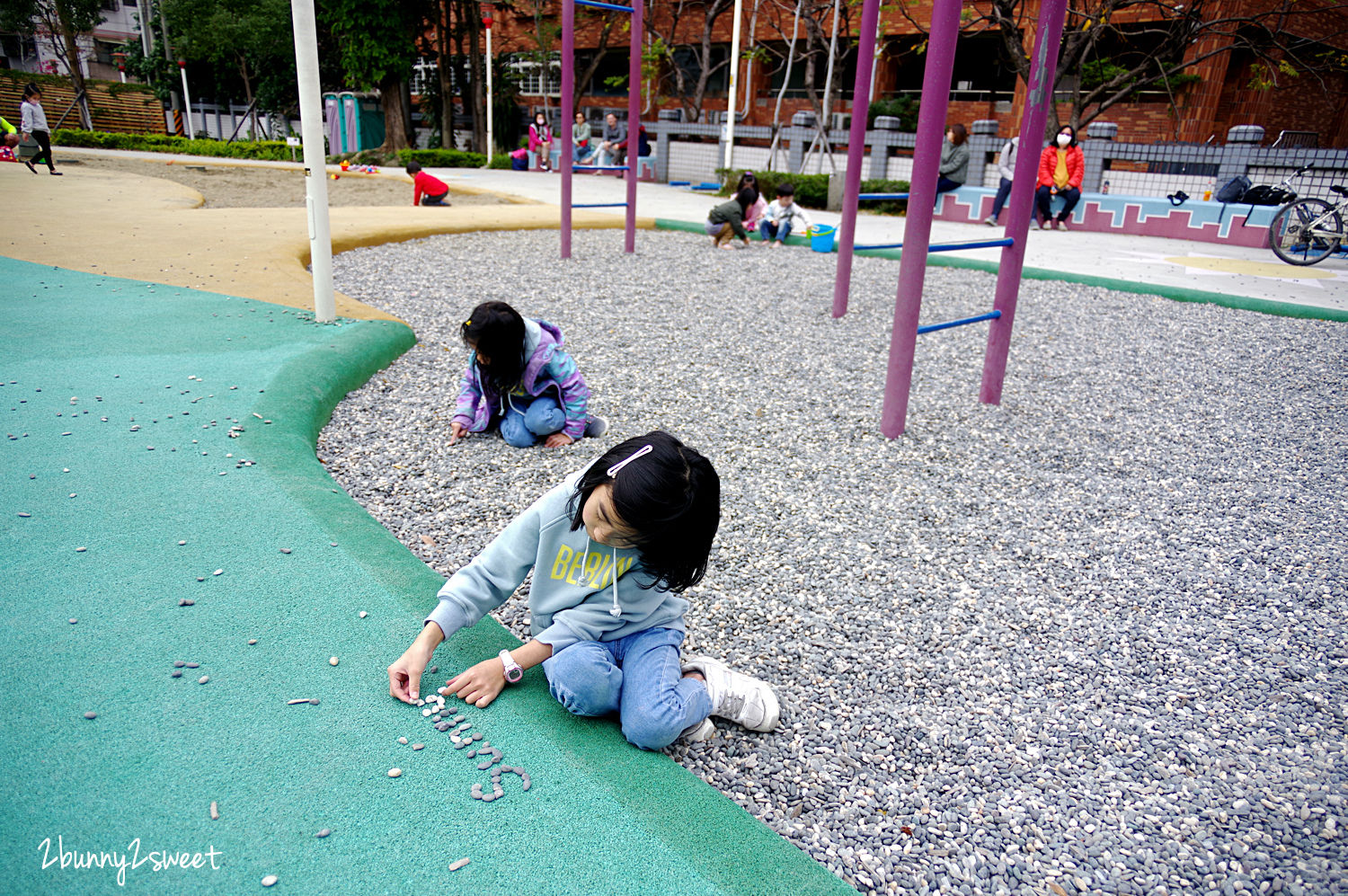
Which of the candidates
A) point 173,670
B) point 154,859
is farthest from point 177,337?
point 154,859

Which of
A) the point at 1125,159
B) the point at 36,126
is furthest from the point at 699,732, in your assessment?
the point at 36,126

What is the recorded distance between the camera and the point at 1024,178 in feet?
13.3

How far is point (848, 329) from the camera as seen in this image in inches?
237

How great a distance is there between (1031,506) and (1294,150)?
39.5 feet

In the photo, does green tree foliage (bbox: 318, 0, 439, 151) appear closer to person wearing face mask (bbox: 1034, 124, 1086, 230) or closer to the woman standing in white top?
the woman standing in white top

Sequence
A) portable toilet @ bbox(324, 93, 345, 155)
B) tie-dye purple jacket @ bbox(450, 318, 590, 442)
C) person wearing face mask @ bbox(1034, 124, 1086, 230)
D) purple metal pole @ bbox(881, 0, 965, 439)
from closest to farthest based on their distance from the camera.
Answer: purple metal pole @ bbox(881, 0, 965, 439)
tie-dye purple jacket @ bbox(450, 318, 590, 442)
person wearing face mask @ bbox(1034, 124, 1086, 230)
portable toilet @ bbox(324, 93, 345, 155)

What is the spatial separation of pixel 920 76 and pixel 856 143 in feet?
67.9

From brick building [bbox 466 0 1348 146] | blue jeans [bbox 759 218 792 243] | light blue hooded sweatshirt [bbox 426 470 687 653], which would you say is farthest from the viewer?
brick building [bbox 466 0 1348 146]

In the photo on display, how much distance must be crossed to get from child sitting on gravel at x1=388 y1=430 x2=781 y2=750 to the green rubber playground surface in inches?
3.4

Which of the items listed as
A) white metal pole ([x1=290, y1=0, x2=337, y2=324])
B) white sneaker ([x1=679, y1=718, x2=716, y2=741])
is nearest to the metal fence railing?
white metal pole ([x1=290, y1=0, x2=337, y2=324])

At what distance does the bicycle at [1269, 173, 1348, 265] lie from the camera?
9188 millimetres

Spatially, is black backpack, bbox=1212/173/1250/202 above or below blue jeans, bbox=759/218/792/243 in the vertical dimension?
above

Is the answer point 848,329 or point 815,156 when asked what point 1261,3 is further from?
point 848,329

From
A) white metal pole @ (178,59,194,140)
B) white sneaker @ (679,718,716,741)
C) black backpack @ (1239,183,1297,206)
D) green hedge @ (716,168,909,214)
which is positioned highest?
white metal pole @ (178,59,194,140)
